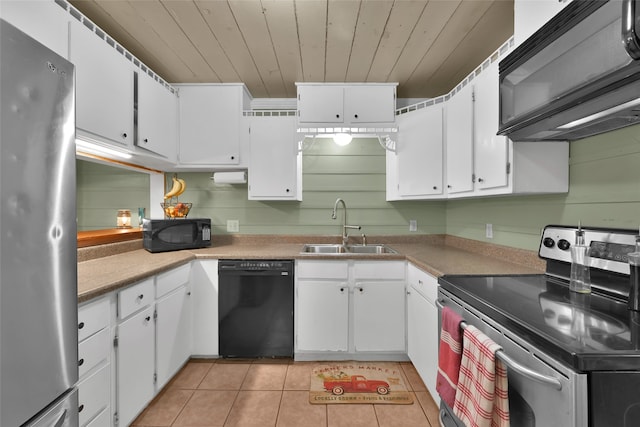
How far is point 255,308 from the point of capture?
2.32 metres

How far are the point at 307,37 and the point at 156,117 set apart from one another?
126 cm

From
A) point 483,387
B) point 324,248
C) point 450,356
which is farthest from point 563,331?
point 324,248

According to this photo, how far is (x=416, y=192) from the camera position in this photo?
98.6 inches

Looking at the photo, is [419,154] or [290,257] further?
[419,154]

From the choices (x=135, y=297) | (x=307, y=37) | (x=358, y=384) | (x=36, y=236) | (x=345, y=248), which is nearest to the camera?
(x=36, y=236)

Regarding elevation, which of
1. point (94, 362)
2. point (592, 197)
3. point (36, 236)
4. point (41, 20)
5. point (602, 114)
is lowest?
point (94, 362)

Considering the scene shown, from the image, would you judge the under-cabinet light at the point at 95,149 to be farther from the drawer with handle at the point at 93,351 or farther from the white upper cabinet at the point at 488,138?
the white upper cabinet at the point at 488,138

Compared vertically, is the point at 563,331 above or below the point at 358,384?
above

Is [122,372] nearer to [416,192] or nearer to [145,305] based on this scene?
[145,305]

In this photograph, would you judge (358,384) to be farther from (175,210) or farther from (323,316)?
(175,210)

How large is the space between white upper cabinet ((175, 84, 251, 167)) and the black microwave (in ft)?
1.69

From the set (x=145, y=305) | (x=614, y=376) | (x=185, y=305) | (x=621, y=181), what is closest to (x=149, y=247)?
(x=185, y=305)

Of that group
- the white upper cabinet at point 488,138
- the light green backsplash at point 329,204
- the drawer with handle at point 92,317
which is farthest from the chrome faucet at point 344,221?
the drawer with handle at point 92,317

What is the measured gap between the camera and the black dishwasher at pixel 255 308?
231 cm
